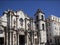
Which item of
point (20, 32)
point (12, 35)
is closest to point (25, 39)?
point (20, 32)

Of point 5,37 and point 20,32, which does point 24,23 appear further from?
point 5,37

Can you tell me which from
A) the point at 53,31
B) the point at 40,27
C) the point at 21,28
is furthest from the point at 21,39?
the point at 53,31

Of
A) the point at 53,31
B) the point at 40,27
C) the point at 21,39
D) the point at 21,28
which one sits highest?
the point at 40,27

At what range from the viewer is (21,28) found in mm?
30562

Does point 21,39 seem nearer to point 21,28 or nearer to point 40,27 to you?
point 21,28

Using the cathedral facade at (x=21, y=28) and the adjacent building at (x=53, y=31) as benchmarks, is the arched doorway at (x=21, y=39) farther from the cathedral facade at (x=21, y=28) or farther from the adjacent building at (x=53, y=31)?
the adjacent building at (x=53, y=31)

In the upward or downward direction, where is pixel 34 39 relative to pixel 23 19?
downward

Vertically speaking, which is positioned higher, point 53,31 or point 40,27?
point 40,27

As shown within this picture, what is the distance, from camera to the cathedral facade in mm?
28047

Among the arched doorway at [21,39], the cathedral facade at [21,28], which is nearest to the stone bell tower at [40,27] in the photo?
the cathedral facade at [21,28]

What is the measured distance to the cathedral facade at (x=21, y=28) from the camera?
2805 cm

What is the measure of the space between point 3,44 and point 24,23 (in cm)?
724

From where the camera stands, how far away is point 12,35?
93.1ft

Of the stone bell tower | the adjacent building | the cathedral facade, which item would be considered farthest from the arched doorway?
the adjacent building
